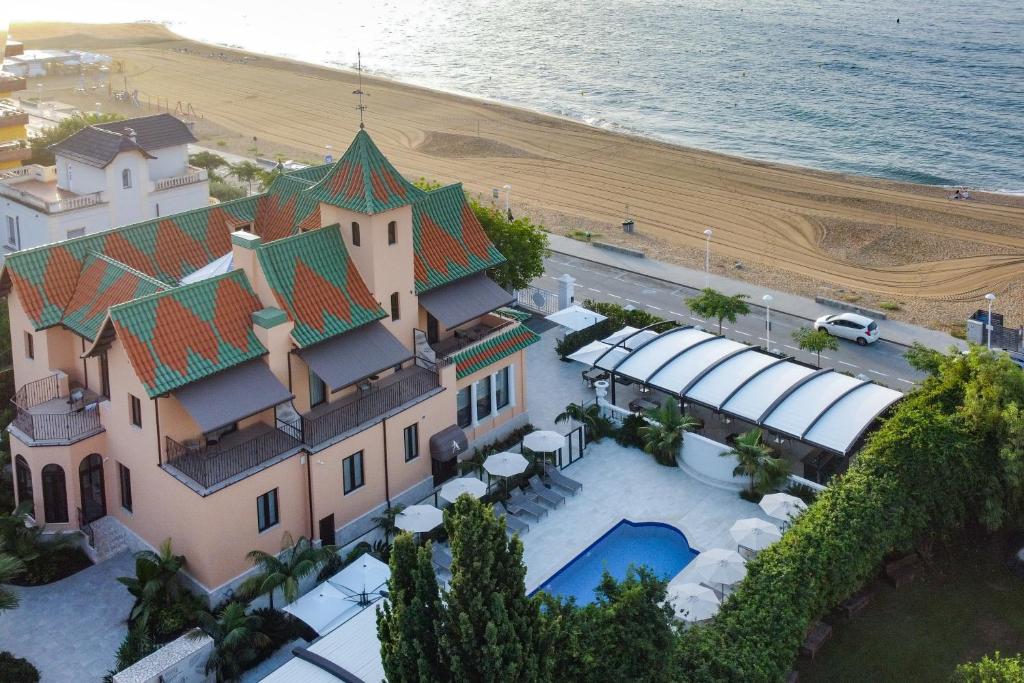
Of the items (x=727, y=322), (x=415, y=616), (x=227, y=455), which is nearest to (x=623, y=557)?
(x=227, y=455)

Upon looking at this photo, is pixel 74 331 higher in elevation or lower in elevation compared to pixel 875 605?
higher

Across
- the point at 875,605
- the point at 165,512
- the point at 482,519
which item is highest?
the point at 482,519

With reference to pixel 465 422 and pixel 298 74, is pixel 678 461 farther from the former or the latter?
pixel 298 74

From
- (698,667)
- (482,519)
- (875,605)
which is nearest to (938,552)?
(875,605)

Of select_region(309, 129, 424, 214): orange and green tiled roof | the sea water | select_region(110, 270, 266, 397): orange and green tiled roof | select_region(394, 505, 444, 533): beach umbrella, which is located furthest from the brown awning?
the sea water

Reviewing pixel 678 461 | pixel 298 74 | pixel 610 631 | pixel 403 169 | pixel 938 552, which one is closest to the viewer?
pixel 610 631

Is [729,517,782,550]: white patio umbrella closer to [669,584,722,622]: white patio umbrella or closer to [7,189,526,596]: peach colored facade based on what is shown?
[669,584,722,622]: white patio umbrella

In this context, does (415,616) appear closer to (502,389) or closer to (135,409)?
(135,409)

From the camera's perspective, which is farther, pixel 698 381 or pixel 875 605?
pixel 698 381
